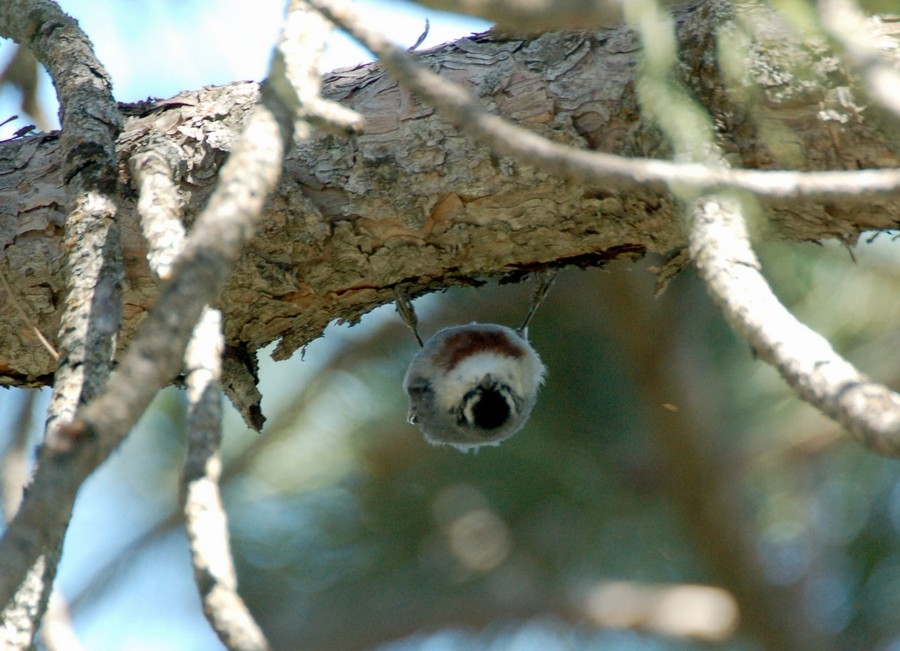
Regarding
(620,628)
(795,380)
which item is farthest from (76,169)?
(620,628)

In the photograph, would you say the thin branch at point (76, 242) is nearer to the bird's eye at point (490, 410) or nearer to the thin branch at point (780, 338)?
the thin branch at point (780, 338)

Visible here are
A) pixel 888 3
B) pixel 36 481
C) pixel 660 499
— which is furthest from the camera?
pixel 660 499

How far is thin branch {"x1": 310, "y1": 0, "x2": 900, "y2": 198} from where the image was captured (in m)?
0.97

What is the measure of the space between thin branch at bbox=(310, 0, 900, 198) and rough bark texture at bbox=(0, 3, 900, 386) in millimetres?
713

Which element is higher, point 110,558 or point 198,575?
point 110,558

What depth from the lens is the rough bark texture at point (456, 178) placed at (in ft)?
5.51

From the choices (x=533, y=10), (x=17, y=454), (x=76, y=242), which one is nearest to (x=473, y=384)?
(x=17, y=454)

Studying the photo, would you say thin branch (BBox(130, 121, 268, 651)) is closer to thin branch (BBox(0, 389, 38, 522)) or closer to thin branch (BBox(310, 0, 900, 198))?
thin branch (BBox(310, 0, 900, 198))

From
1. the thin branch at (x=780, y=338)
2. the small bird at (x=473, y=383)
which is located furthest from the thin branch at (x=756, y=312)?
the small bird at (x=473, y=383)

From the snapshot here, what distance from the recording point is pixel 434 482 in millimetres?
4645

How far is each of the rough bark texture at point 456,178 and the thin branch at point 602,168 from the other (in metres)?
0.71

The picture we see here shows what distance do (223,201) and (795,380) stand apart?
61 cm

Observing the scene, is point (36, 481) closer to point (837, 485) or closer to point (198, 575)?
point (198, 575)

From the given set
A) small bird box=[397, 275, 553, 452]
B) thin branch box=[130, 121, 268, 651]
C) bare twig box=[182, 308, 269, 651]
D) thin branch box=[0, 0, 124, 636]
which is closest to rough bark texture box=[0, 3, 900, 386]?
thin branch box=[0, 0, 124, 636]
